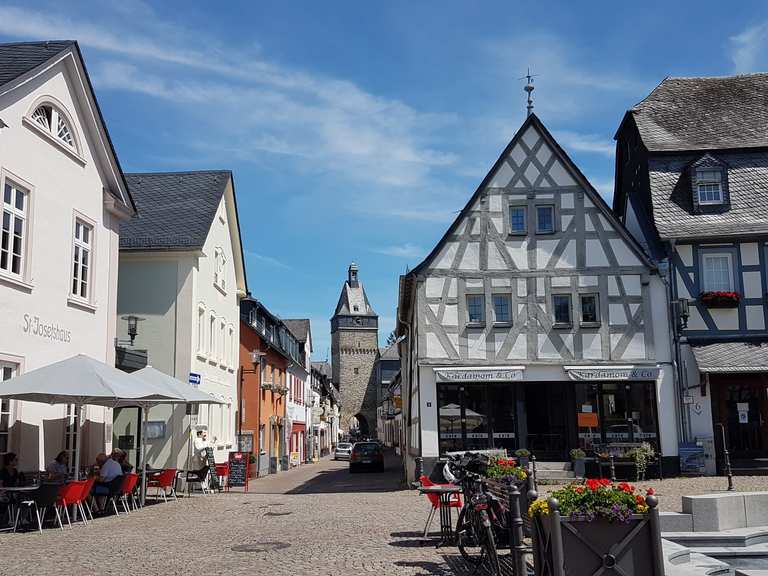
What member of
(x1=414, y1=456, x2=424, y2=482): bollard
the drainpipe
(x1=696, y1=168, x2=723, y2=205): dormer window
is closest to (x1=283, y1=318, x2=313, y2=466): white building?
(x1=414, y1=456, x2=424, y2=482): bollard

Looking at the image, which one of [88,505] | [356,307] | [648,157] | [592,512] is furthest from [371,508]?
[356,307]

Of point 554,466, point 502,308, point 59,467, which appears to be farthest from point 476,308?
point 59,467

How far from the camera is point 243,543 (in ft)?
38.6

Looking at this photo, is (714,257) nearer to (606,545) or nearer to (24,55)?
(24,55)

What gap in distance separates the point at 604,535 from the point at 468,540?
3436 millimetres

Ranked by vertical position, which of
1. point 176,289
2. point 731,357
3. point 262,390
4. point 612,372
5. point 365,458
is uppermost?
point 176,289

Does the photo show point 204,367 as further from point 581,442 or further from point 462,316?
point 581,442

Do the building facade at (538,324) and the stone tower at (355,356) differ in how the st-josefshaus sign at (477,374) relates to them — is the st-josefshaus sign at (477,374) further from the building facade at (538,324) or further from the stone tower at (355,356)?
the stone tower at (355,356)

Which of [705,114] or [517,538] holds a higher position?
[705,114]

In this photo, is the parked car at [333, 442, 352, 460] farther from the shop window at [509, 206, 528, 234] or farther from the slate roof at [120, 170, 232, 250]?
the shop window at [509, 206, 528, 234]

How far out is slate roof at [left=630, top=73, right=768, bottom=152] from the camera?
25.9 m

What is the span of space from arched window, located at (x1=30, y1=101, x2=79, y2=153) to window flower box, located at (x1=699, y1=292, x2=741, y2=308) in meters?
17.5

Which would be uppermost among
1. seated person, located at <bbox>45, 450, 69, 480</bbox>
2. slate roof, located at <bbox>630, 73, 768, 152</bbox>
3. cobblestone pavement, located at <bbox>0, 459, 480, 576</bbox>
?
slate roof, located at <bbox>630, 73, 768, 152</bbox>

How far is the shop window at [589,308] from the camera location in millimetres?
23875
